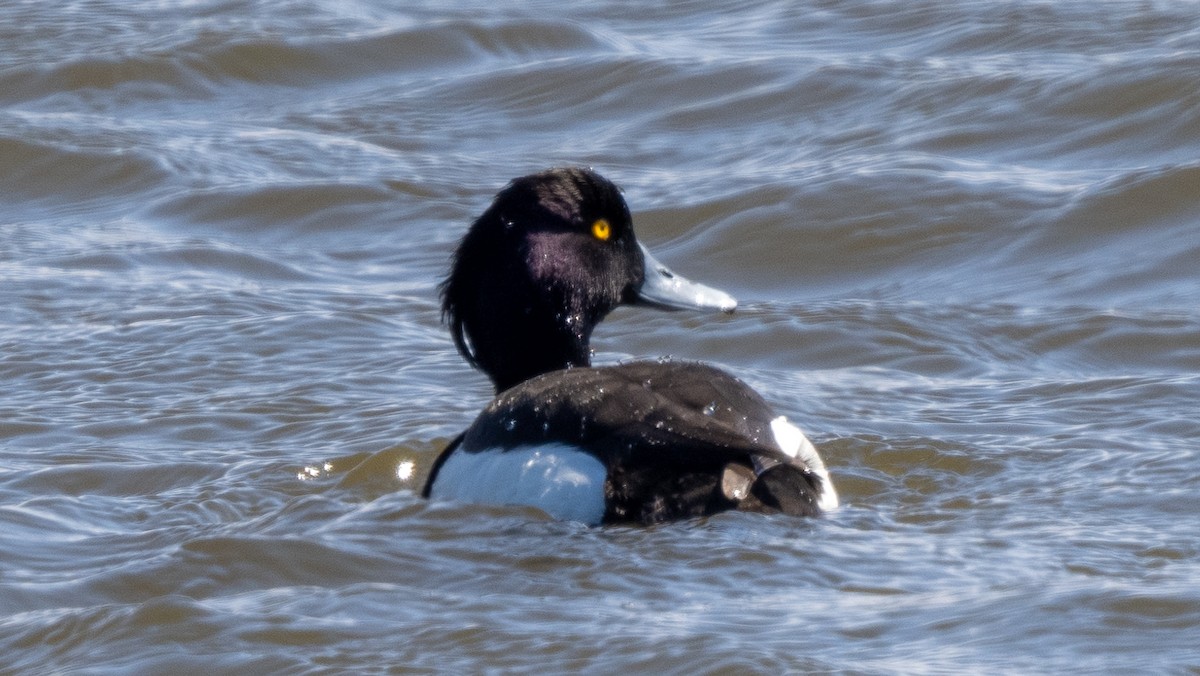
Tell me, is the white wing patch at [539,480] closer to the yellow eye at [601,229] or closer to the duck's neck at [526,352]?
the duck's neck at [526,352]

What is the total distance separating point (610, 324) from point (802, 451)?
2.27 metres

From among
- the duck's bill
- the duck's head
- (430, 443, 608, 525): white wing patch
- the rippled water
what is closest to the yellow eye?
the duck's head

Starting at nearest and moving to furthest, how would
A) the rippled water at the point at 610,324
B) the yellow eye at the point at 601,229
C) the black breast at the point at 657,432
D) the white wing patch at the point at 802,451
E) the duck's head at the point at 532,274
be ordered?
the rippled water at the point at 610,324, the black breast at the point at 657,432, the white wing patch at the point at 802,451, the duck's head at the point at 532,274, the yellow eye at the point at 601,229

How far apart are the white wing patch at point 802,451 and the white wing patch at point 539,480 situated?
52 cm

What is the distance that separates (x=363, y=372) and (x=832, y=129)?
3.22 m

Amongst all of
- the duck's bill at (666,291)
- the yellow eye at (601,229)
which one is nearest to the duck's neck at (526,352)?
the yellow eye at (601,229)

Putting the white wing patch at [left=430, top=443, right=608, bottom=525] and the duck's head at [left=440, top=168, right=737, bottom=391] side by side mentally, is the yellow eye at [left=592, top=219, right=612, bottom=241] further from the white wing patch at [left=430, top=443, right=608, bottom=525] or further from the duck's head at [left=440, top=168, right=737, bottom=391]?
the white wing patch at [left=430, top=443, right=608, bottom=525]

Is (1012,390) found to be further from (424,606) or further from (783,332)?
(424,606)

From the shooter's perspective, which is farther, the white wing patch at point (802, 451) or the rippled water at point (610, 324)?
the white wing patch at point (802, 451)

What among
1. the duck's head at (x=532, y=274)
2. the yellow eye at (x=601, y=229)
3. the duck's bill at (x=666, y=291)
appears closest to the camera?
the duck's head at (x=532, y=274)

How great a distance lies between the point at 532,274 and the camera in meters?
5.77

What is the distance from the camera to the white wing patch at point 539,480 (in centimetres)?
476

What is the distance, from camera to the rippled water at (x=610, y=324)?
444 cm

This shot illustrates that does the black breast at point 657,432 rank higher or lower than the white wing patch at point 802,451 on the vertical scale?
higher
